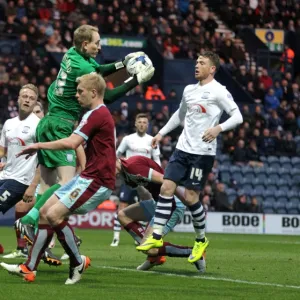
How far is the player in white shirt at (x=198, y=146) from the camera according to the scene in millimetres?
11680

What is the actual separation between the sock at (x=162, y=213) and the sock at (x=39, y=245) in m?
1.76

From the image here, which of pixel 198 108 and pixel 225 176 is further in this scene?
pixel 225 176

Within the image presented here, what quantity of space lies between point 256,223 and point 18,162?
1468 centimetres

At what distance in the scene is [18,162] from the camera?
13398 mm

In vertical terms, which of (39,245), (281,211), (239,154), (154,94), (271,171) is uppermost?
(39,245)

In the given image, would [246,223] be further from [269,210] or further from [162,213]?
[162,213]

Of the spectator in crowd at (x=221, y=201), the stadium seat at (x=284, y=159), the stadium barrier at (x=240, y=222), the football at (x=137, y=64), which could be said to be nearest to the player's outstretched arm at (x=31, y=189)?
the football at (x=137, y=64)

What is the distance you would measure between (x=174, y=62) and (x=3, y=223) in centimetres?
911

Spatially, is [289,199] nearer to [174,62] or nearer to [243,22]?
[174,62]

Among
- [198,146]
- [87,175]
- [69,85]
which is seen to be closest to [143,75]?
[69,85]

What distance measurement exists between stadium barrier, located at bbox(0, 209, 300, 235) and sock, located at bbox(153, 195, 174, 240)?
14551 mm

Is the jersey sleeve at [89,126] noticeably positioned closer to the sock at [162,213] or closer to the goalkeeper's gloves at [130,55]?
the goalkeeper's gloves at [130,55]

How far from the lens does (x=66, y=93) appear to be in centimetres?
1116

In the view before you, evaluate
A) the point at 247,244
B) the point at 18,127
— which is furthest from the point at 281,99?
the point at 18,127
